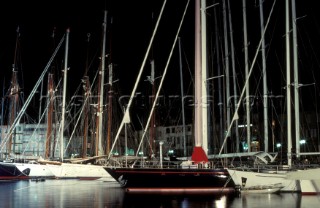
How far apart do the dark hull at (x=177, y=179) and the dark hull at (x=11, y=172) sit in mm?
33525

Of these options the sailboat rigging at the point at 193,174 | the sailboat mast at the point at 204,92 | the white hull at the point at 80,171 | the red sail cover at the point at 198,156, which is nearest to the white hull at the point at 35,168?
the white hull at the point at 80,171

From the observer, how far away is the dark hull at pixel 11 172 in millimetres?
61406

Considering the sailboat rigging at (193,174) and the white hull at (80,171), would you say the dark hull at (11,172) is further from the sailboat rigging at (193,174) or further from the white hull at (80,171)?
the sailboat rigging at (193,174)

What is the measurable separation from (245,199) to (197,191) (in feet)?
14.0

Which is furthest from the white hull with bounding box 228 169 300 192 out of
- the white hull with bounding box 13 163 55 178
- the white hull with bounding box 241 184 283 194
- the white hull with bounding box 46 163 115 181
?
the white hull with bounding box 13 163 55 178

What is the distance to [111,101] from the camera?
55156 millimetres

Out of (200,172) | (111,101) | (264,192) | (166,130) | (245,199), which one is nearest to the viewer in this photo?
(245,199)

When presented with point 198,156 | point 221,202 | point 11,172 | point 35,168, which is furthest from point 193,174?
point 11,172

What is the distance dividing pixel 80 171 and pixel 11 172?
46.1 ft

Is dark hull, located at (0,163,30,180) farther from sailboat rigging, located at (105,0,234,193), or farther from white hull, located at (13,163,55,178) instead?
sailboat rigging, located at (105,0,234,193)

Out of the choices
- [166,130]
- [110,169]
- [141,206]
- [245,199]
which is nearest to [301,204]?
[245,199]

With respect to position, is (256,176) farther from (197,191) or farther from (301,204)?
(301,204)

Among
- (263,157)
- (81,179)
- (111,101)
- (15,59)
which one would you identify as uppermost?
(15,59)

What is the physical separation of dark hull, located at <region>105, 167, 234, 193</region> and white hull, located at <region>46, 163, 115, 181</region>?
20.9m
